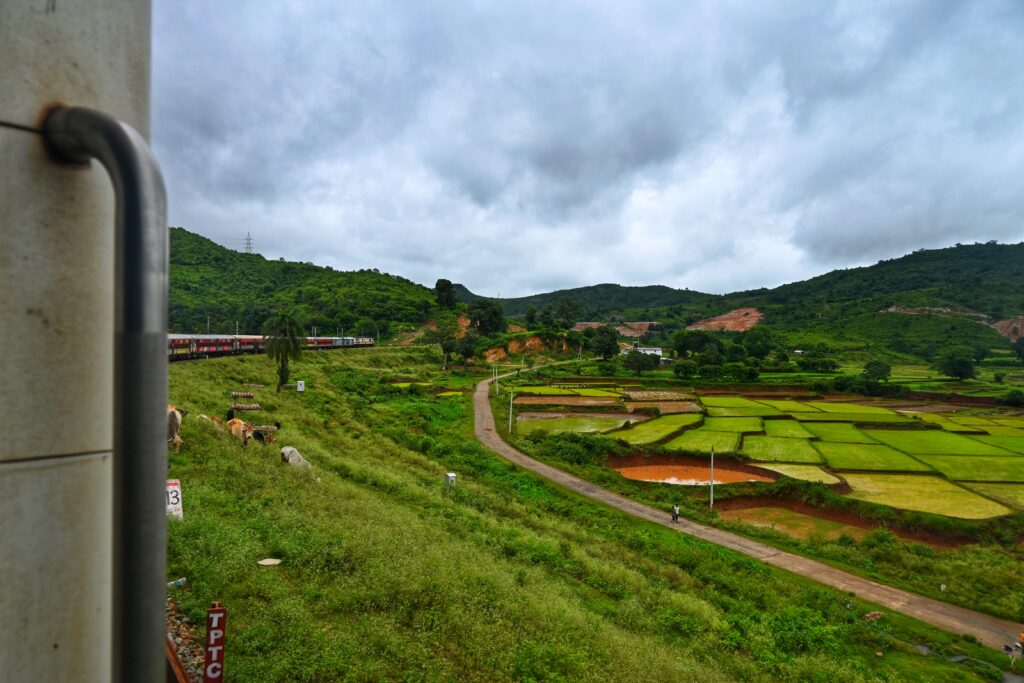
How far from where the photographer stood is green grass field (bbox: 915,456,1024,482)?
27.7m

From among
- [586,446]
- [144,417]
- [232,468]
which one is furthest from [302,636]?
[586,446]

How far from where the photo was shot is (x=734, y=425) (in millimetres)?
39094

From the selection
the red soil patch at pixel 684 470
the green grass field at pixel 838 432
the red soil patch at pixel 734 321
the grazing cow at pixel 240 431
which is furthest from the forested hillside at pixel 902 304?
the grazing cow at pixel 240 431

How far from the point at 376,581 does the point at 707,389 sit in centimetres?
5730

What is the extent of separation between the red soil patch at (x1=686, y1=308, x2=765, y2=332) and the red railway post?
6078 inches

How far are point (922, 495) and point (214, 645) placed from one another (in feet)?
99.8

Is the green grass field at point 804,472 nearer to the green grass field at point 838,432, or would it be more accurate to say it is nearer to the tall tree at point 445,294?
the green grass field at point 838,432

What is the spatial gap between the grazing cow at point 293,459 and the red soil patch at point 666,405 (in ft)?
108

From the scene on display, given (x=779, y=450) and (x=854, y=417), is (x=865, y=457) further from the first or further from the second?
(x=854, y=417)

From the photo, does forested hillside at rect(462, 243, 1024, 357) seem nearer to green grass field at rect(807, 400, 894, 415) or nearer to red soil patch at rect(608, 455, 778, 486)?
green grass field at rect(807, 400, 894, 415)

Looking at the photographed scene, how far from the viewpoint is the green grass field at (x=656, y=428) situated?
114 feet

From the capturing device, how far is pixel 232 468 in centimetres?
1359

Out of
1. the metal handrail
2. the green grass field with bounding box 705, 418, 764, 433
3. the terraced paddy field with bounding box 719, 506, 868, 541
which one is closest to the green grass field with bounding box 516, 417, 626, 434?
the green grass field with bounding box 705, 418, 764, 433

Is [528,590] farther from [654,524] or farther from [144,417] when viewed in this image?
[654,524]
